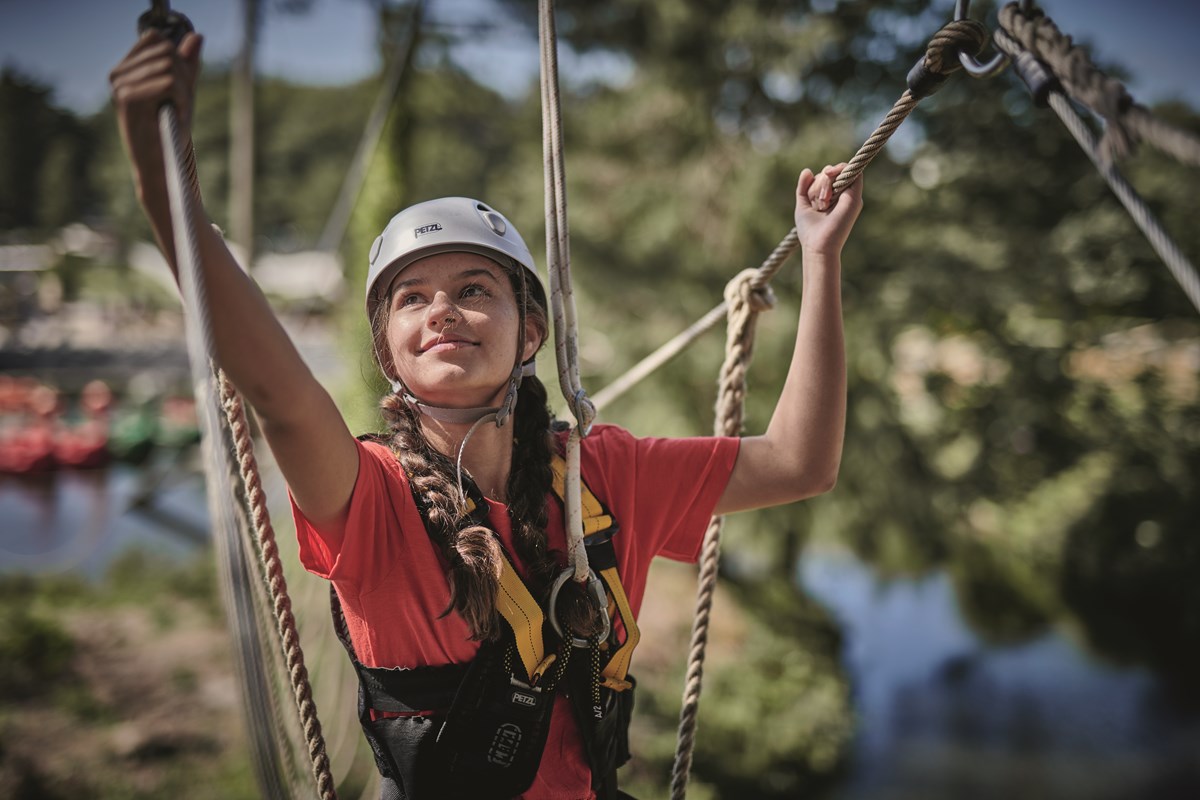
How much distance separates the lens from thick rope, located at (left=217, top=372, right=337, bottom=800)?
121 centimetres

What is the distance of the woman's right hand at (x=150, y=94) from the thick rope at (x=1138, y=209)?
0.89m

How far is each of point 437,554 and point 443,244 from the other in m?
0.46

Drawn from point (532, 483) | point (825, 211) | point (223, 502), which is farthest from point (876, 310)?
point (223, 502)

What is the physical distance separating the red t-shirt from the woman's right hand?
40cm

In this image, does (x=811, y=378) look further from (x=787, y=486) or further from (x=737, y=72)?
(x=737, y=72)

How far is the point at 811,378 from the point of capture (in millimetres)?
1352

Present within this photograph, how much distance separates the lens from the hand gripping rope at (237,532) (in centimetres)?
82

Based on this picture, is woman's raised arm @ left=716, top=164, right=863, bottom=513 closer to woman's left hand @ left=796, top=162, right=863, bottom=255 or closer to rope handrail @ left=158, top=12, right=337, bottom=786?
woman's left hand @ left=796, top=162, right=863, bottom=255

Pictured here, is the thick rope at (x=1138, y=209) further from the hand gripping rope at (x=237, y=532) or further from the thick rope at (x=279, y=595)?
the thick rope at (x=279, y=595)

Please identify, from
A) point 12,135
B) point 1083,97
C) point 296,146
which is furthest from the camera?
point 296,146

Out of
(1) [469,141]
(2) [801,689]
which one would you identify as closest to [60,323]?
(1) [469,141]

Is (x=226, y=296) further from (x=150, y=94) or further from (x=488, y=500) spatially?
(x=488, y=500)

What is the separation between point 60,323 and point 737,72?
1902 centimetres

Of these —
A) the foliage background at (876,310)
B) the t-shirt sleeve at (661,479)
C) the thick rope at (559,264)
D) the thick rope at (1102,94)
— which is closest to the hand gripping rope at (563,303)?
the thick rope at (559,264)
